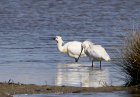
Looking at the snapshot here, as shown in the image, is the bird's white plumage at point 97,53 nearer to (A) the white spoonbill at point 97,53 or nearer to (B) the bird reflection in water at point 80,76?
(A) the white spoonbill at point 97,53

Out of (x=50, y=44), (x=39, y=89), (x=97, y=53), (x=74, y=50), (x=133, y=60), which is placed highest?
(x=50, y=44)

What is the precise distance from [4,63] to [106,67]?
157 inches

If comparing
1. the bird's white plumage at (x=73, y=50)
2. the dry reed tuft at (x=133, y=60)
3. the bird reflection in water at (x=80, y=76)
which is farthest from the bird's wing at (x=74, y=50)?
the dry reed tuft at (x=133, y=60)

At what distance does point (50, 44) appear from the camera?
68.2 ft

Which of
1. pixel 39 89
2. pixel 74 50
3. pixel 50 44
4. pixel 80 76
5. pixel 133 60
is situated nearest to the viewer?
pixel 39 89

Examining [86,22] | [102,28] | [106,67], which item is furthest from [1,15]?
[106,67]

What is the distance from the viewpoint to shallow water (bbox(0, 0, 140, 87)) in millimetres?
11625

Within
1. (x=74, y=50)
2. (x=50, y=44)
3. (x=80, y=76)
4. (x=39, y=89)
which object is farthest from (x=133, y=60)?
(x=50, y=44)

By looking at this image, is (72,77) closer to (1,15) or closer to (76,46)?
(76,46)

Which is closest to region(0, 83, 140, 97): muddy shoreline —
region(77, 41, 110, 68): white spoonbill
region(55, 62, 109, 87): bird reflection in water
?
region(55, 62, 109, 87): bird reflection in water

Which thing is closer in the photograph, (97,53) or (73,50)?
(97,53)

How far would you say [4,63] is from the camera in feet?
48.3

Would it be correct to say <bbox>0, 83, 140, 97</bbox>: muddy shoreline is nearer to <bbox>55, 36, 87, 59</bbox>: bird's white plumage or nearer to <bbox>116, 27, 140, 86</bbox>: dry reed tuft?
<bbox>116, 27, 140, 86</bbox>: dry reed tuft

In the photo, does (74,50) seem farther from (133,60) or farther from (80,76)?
(133,60)
